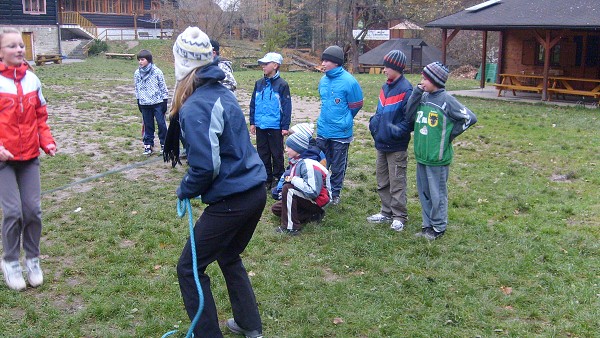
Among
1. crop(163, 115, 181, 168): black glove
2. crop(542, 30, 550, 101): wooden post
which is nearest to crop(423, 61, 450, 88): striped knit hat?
crop(163, 115, 181, 168): black glove

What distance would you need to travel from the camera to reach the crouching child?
21.1ft

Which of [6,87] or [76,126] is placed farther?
[76,126]

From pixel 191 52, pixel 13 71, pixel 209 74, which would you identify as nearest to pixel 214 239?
pixel 209 74

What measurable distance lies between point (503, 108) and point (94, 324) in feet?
49.9

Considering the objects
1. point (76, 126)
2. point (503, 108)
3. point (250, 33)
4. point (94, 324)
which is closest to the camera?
point (94, 324)

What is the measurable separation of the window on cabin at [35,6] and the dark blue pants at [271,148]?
35853 millimetres

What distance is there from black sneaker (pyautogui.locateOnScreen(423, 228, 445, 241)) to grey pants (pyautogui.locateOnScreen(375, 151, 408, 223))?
0.40m

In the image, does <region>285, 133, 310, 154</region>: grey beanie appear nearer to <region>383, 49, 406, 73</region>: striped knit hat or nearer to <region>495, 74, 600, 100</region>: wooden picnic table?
<region>383, 49, 406, 73</region>: striped knit hat

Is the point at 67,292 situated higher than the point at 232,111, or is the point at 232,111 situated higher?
the point at 232,111

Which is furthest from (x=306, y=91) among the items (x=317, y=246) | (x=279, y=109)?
(x=317, y=246)

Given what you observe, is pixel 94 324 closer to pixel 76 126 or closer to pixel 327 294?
pixel 327 294

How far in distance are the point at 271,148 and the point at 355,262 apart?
2805 millimetres

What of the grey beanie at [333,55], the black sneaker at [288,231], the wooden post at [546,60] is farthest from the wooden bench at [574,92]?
the black sneaker at [288,231]

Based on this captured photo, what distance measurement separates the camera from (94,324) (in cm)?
443
